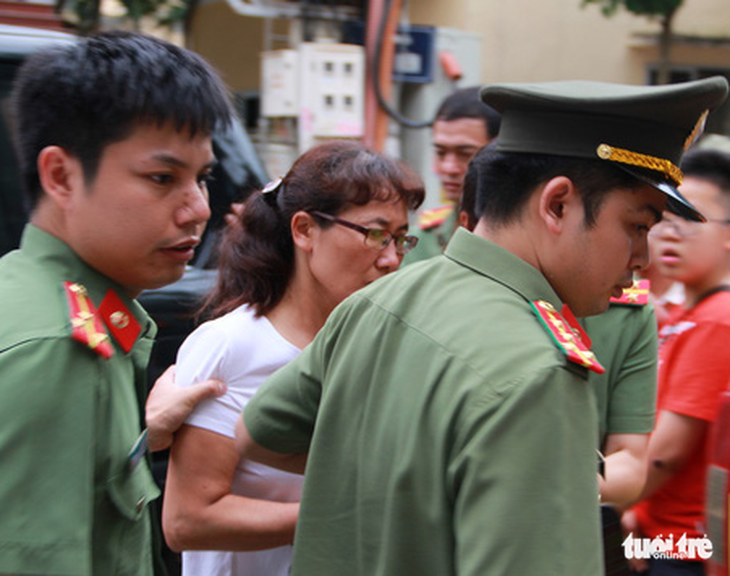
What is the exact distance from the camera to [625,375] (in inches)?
85.1

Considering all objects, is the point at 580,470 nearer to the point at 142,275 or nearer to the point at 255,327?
the point at 142,275

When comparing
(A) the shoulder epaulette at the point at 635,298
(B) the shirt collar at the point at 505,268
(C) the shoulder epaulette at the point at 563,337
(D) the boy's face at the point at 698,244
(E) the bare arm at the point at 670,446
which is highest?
(B) the shirt collar at the point at 505,268

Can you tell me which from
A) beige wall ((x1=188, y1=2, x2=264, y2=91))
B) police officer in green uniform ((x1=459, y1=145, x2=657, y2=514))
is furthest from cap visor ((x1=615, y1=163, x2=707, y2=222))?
beige wall ((x1=188, y1=2, x2=264, y2=91))

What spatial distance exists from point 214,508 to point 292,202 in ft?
2.41

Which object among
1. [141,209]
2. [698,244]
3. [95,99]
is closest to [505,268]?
[141,209]

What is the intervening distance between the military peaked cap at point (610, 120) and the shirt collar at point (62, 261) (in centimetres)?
68

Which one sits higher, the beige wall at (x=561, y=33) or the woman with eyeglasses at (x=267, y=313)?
the beige wall at (x=561, y=33)

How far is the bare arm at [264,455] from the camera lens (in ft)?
5.38

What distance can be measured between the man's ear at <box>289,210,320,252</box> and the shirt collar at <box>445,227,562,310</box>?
31.6 inches

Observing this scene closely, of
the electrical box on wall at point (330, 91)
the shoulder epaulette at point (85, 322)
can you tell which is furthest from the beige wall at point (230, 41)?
the shoulder epaulette at point (85, 322)

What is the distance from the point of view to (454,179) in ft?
10.2

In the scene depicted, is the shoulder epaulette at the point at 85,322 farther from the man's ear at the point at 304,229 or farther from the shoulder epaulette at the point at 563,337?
the man's ear at the point at 304,229

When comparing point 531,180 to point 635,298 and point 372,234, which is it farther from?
point 635,298

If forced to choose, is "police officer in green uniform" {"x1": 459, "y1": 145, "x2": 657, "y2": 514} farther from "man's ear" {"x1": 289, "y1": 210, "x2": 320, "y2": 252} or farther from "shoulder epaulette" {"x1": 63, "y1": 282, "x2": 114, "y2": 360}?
"shoulder epaulette" {"x1": 63, "y1": 282, "x2": 114, "y2": 360}
